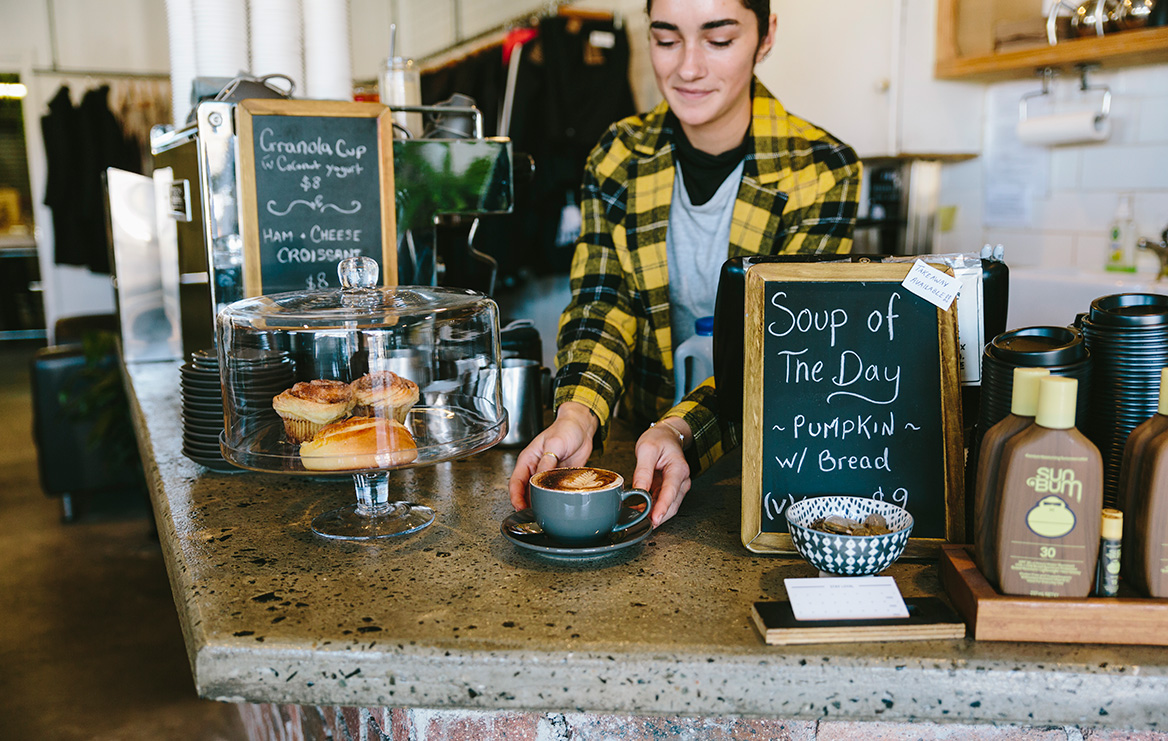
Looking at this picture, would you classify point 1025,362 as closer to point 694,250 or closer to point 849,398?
point 849,398

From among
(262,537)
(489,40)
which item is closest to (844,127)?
(489,40)

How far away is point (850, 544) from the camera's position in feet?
2.86

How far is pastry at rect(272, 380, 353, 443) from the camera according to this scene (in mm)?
1132

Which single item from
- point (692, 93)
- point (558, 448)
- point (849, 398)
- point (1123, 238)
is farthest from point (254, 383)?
point (1123, 238)

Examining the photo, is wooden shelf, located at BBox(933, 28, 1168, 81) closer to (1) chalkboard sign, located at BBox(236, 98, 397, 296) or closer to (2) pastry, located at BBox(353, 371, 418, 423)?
(1) chalkboard sign, located at BBox(236, 98, 397, 296)

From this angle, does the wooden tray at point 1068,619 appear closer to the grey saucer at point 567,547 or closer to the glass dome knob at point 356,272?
the grey saucer at point 567,547

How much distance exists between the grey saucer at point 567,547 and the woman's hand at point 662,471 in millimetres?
44

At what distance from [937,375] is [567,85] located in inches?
117

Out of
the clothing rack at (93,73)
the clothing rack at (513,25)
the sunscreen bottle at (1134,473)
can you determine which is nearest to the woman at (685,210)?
the sunscreen bottle at (1134,473)

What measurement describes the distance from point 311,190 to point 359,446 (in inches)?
25.3

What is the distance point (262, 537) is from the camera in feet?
3.61

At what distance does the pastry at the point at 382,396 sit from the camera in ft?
3.65

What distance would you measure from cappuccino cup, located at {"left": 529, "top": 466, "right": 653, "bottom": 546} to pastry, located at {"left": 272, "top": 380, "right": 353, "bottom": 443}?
0.28 m

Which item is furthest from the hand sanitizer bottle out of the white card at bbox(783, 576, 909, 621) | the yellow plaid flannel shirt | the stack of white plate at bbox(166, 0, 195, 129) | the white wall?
the stack of white plate at bbox(166, 0, 195, 129)
